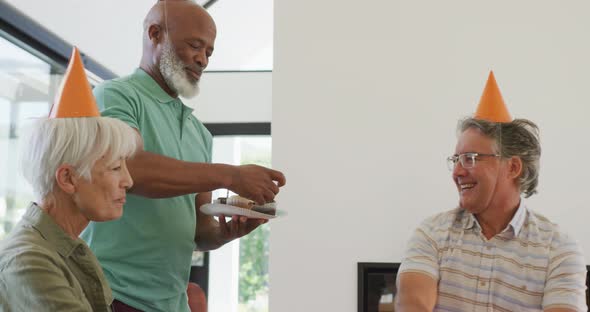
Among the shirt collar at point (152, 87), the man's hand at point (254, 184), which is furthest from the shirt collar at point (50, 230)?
the shirt collar at point (152, 87)

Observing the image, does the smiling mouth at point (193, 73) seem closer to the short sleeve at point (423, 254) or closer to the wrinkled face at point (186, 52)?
the wrinkled face at point (186, 52)

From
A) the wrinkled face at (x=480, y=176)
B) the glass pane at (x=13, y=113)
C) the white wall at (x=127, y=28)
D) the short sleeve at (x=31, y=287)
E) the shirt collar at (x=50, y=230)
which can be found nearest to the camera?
the short sleeve at (x=31, y=287)

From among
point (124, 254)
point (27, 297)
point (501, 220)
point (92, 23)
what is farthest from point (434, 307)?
point (92, 23)

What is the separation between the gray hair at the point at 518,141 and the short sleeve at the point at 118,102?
916mm

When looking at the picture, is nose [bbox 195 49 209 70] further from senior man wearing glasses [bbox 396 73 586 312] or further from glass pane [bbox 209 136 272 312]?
glass pane [bbox 209 136 272 312]

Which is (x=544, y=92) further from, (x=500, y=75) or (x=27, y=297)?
(x=27, y=297)

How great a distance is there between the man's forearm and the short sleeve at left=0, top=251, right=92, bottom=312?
1.22 ft

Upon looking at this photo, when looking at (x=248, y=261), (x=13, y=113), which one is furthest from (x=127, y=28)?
(x=248, y=261)

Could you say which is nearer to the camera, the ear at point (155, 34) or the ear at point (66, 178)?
the ear at point (66, 178)

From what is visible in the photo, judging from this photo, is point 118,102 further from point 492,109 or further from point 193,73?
point 492,109

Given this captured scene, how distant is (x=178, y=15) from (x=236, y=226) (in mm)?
548

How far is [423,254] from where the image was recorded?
1.98 m

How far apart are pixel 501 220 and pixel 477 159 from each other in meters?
0.17

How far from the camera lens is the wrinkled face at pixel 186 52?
1.91 meters
